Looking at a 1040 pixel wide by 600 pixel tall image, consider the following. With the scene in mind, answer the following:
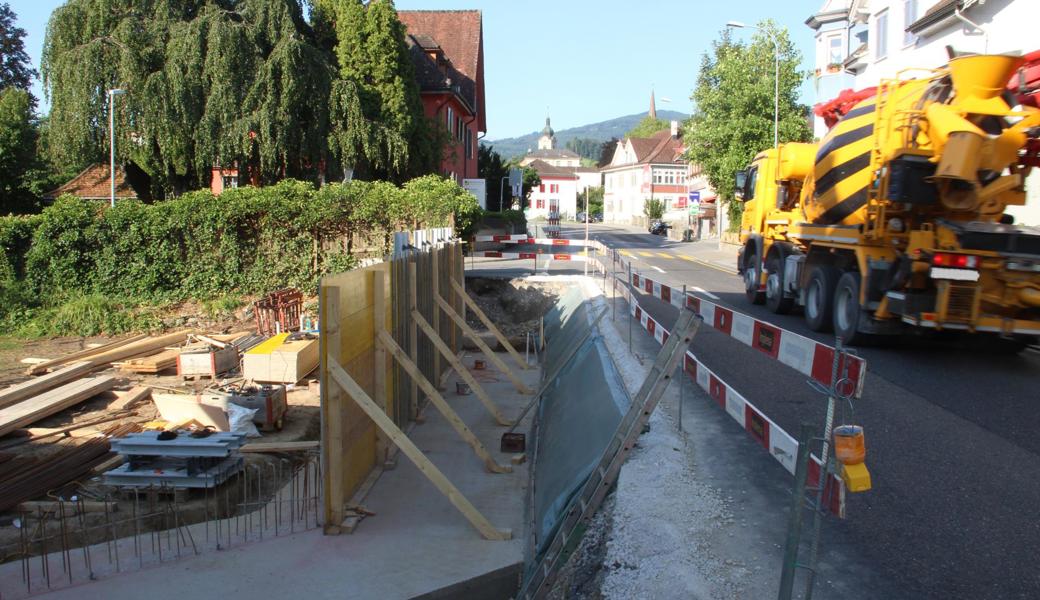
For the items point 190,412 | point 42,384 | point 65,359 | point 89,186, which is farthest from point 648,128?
point 190,412

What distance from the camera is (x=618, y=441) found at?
483 cm

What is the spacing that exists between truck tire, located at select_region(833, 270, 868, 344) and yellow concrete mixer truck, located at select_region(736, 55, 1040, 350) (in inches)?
0.7

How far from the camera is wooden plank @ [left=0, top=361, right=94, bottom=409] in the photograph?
11352mm

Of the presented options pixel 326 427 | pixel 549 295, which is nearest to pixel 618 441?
pixel 326 427

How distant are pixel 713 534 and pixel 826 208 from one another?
9589mm

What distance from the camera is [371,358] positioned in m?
7.75

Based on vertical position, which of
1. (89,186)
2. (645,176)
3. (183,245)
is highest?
(645,176)

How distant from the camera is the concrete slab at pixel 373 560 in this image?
562 centimetres

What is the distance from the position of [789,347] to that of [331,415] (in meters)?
3.57

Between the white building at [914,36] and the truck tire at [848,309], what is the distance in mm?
3060

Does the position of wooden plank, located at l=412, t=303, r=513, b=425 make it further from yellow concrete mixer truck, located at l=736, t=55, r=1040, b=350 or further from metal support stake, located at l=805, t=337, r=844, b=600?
metal support stake, located at l=805, t=337, r=844, b=600

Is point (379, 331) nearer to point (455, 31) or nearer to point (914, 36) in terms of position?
point (914, 36)

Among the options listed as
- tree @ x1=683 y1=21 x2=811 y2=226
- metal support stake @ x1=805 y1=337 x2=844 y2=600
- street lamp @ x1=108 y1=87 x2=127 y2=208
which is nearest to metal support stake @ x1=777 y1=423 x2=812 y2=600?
metal support stake @ x1=805 y1=337 x2=844 y2=600

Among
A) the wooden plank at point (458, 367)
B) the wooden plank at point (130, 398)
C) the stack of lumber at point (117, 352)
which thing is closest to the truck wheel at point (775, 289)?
the wooden plank at point (458, 367)
